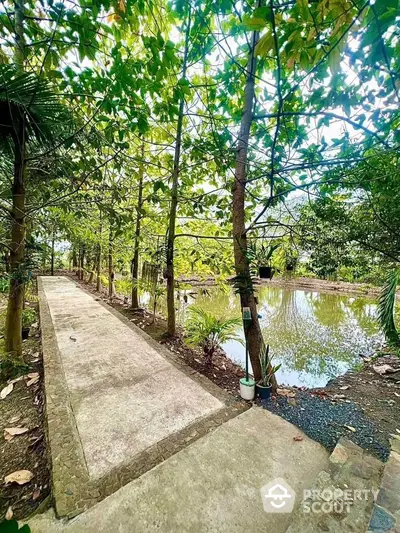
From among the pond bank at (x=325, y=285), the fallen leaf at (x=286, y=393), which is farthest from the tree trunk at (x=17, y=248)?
the pond bank at (x=325, y=285)

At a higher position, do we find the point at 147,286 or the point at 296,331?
the point at 147,286

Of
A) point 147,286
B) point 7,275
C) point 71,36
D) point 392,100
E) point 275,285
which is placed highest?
point 71,36

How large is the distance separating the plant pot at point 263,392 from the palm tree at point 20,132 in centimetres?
238

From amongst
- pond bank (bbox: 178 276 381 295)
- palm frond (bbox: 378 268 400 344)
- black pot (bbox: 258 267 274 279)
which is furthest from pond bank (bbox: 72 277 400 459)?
pond bank (bbox: 178 276 381 295)

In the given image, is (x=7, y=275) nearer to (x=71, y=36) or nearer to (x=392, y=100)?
(x=71, y=36)

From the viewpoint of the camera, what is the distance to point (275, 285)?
14641 mm

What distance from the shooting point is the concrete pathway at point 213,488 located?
100 cm

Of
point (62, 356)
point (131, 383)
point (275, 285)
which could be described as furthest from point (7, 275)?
point (275, 285)

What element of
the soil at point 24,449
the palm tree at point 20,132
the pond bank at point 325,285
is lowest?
the pond bank at point 325,285

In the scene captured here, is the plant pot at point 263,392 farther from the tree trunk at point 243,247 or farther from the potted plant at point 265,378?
the tree trunk at point 243,247

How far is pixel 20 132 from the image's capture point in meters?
1.79

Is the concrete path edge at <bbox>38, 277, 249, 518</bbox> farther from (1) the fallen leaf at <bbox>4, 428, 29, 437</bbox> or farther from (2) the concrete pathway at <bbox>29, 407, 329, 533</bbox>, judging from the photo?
(1) the fallen leaf at <bbox>4, 428, 29, 437</bbox>

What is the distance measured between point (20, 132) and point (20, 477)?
238 centimetres

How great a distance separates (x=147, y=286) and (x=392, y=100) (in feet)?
12.8
